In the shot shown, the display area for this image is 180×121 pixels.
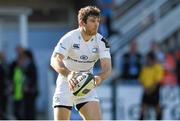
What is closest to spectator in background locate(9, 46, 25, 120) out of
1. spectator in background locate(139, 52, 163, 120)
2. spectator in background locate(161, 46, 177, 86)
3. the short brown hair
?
spectator in background locate(139, 52, 163, 120)

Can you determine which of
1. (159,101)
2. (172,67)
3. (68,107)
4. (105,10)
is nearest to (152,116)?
(159,101)

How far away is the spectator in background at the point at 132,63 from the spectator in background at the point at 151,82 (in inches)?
17.5

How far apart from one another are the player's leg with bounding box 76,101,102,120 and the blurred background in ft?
23.9

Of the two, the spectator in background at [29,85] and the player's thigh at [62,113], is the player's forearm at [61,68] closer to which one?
the player's thigh at [62,113]

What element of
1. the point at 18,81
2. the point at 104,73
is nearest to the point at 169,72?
the point at 18,81

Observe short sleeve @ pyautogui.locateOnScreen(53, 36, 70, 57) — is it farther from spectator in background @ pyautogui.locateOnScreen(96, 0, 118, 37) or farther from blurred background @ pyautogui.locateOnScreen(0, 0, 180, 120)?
spectator in background @ pyautogui.locateOnScreen(96, 0, 118, 37)

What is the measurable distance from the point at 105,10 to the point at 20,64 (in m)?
2.71

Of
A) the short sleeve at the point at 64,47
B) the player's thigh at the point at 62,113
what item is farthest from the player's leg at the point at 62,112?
the short sleeve at the point at 64,47

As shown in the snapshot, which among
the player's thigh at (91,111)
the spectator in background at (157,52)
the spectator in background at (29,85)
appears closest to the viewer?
the player's thigh at (91,111)

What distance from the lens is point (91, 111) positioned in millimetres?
10242

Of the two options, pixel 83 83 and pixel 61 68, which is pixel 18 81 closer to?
pixel 61 68

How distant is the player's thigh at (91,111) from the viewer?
10.2 meters

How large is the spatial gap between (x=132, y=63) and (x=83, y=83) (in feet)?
29.3

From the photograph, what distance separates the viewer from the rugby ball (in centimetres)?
970
